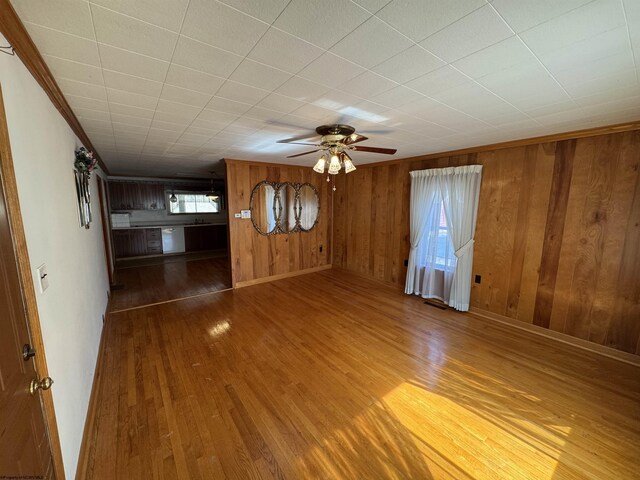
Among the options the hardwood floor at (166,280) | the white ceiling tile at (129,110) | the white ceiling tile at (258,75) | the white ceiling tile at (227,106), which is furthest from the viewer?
the hardwood floor at (166,280)

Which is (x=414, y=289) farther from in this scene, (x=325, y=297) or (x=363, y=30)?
(x=363, y=30)

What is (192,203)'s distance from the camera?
27.9 ft

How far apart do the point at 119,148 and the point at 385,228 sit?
4.47m

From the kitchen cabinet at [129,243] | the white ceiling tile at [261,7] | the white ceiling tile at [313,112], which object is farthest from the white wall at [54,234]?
the kitchen cabinet at [129,243]

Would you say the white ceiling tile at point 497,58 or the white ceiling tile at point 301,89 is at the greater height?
the white ceiling tile at point 497,58

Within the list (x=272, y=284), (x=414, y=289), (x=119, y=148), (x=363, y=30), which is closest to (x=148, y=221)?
(x=119, y=148)

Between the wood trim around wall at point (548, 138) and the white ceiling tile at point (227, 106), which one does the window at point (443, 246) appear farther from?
the white ceiling tile at point (227, 106)

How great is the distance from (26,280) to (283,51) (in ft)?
5.09

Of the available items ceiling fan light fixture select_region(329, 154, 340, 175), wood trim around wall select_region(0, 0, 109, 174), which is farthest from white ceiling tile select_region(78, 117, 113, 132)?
ceiling fan light fixture select_region(329, 154, 340, 175)

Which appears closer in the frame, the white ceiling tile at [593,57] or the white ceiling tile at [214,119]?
the white ceiling tile at [593,57]

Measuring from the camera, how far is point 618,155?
2562mm

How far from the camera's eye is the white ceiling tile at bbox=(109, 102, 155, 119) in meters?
2.06

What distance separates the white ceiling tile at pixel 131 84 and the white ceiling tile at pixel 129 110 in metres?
0.37

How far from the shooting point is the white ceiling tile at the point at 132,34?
108 centimetres
